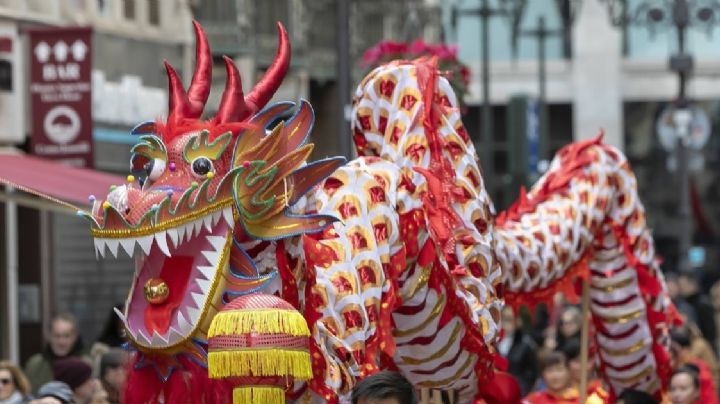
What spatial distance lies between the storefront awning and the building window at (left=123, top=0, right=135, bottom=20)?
29.7ft

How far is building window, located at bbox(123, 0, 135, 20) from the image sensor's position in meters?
27.4

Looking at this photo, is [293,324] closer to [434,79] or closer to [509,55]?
[434,79]

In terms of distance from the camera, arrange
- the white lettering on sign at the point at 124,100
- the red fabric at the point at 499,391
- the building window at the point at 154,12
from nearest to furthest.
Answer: the red fabric at the point at 499,391
the white lettering on sign at the point at 124,100
the building window at the point at 154,12

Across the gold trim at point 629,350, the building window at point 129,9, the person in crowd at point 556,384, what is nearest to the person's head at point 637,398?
the gold trim at point 629,350

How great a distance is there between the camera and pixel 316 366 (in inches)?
375

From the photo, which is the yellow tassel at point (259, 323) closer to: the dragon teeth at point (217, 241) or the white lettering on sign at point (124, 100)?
the dragon teeth at point (217, 241)

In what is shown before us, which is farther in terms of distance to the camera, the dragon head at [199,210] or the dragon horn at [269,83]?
the dragon horn at [269,83]

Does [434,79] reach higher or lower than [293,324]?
higher

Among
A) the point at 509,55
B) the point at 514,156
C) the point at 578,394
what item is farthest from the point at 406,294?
the point at 509,55

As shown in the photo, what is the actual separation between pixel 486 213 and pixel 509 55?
136ft

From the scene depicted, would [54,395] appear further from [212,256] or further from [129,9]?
[129,9]

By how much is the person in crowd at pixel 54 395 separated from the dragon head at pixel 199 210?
7.63ft

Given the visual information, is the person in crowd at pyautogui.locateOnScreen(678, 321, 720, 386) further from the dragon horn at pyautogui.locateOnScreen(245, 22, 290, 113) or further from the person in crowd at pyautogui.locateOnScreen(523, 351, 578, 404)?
the dragon horn at pyautogui.locateOnScreen(245, 22, 290, 113)

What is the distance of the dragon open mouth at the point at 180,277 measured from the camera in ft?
29.9
